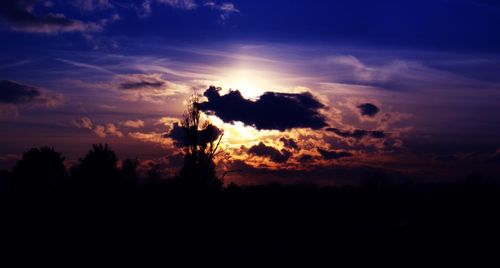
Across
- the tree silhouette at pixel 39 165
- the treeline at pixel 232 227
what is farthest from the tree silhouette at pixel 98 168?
the tree silhouette at pixel 39 165

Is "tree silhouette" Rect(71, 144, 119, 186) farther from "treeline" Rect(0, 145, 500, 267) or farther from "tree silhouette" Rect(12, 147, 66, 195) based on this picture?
"tree silhouette" Rect(12, 147, 66, 195)

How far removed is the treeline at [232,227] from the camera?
21248 millimetres

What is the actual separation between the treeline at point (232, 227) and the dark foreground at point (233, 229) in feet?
0.19

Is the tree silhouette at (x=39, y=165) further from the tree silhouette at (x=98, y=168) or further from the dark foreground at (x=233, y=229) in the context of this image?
the dark foreground at (x=233, y=229)

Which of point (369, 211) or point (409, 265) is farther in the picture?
point (369, 211)

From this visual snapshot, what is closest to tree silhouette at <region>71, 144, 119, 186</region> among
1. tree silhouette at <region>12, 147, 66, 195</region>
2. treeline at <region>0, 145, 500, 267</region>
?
treeline at <region>0, 145, 500, 267</region>

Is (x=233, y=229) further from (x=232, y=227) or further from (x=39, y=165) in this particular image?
(x=39, y=165)

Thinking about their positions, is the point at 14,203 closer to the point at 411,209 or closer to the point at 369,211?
the point at 369,211

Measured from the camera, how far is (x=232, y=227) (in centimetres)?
2842

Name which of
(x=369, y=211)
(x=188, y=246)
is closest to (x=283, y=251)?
(x=188, y=246)

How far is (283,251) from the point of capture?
22.7m

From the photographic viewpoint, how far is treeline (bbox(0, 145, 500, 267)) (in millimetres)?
21248

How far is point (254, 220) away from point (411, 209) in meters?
10.7

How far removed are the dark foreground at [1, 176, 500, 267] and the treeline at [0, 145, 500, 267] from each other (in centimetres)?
6
